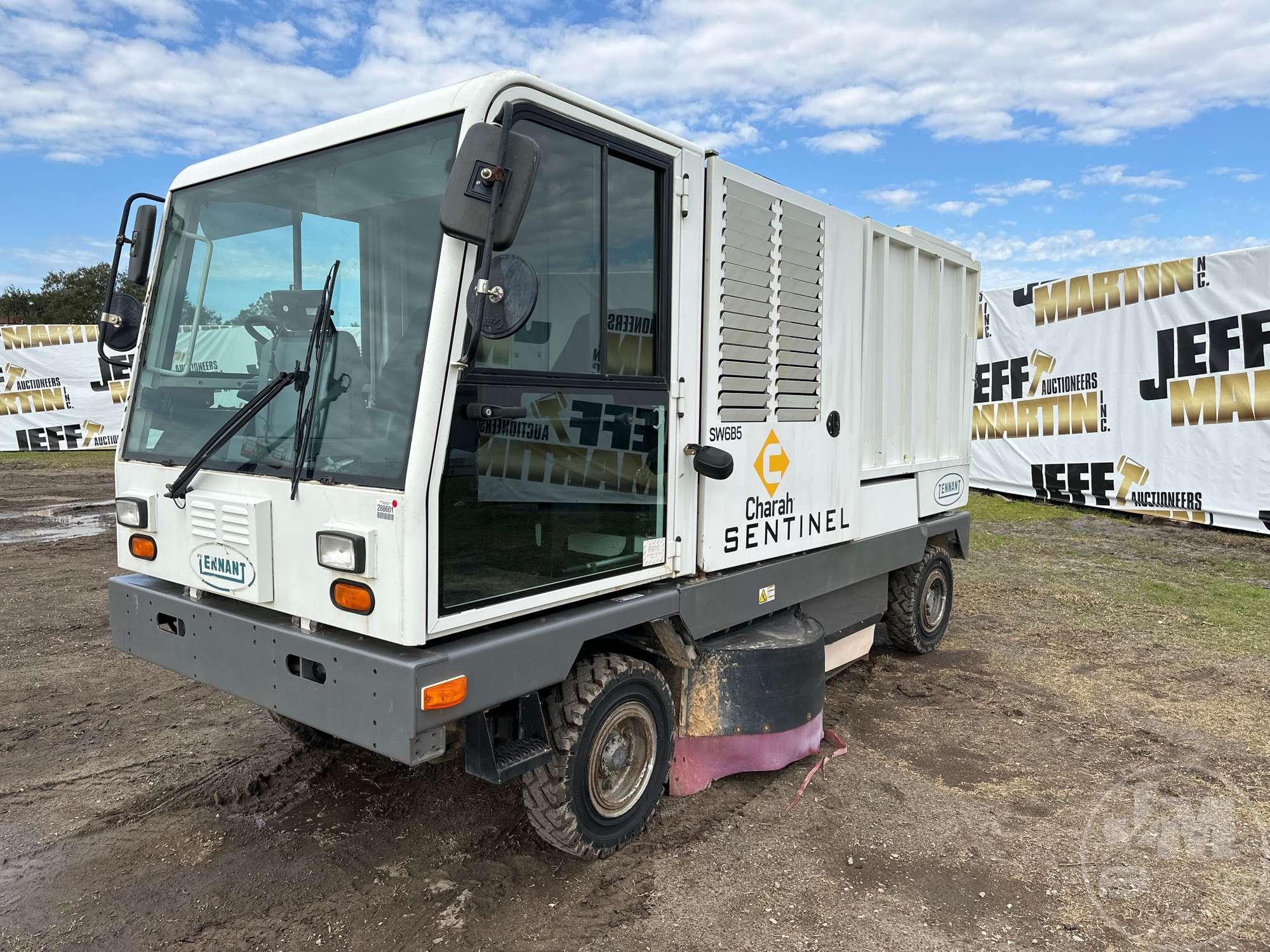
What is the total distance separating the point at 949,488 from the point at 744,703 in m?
2.75

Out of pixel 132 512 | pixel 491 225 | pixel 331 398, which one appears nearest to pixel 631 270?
pixel 491 225

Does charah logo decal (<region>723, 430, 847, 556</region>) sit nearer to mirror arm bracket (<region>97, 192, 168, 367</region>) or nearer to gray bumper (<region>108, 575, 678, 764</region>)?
gray bumper (<region>108, 575, 678, 764</region>)

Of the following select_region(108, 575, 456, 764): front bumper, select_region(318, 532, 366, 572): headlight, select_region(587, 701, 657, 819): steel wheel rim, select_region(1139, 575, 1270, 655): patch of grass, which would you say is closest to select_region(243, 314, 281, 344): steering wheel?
select_region(318, 532, 366, 572): headlight

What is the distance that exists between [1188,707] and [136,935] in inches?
206

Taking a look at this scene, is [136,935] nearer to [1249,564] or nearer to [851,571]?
[851,571]

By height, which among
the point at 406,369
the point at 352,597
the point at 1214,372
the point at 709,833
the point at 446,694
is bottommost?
the point at 709,833

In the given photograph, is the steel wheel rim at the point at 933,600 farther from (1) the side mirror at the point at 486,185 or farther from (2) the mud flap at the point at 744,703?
(1) the side mirror at the point at 486,185

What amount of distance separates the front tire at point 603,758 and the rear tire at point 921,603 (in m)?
2.59

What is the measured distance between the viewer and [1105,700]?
5109 millimetres

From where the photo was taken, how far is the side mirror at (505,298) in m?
2.41

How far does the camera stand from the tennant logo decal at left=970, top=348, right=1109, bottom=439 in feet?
42.1

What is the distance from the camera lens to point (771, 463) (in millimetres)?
3895

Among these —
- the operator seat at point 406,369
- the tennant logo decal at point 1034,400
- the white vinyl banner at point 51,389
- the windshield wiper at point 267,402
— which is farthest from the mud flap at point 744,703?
the white vinyl banner at point 51,389

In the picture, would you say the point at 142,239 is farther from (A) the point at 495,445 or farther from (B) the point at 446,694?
(B) the point at 446,694
